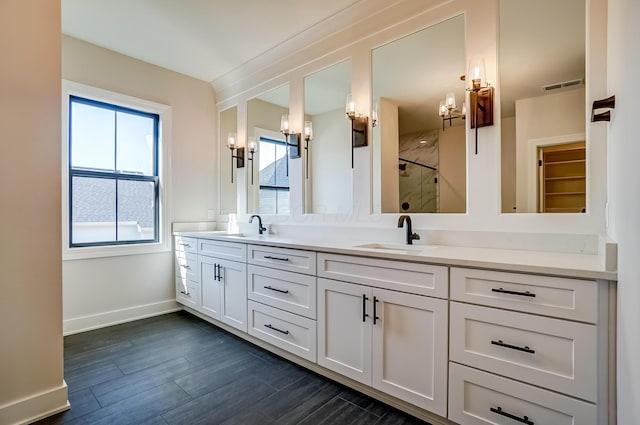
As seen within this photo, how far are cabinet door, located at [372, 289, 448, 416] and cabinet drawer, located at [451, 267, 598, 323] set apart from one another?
0.50 feet

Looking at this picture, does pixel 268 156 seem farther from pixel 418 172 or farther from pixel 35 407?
pixel 35 407

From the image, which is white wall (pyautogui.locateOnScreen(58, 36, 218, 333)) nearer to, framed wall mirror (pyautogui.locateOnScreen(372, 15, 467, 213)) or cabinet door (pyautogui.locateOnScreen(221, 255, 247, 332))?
cabinet door (pyautogui.locateOnScreen(221, 255, 247, 332))

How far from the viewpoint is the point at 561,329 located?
48.5 inches

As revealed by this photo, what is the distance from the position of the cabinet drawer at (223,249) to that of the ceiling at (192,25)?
1953 millimetres

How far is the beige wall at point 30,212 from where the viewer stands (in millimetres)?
1636

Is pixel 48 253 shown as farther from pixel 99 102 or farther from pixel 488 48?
pixel 488 48

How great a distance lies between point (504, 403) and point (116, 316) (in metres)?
3.47

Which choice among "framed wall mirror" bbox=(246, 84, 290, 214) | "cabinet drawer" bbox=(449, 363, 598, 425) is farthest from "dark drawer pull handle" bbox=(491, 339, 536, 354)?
"framed wall mirror" bbox=(246, 84, 290, 214)

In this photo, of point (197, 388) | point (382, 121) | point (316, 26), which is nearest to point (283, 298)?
point (197, 388)

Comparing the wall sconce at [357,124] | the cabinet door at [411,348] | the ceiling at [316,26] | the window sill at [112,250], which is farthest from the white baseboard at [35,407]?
the ceiling at [316,26]

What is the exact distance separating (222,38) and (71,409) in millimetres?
3103

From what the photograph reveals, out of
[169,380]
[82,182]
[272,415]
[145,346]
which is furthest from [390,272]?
[82,182]

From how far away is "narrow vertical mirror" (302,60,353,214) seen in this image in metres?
Result: 2.69

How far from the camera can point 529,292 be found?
51.3 inches
